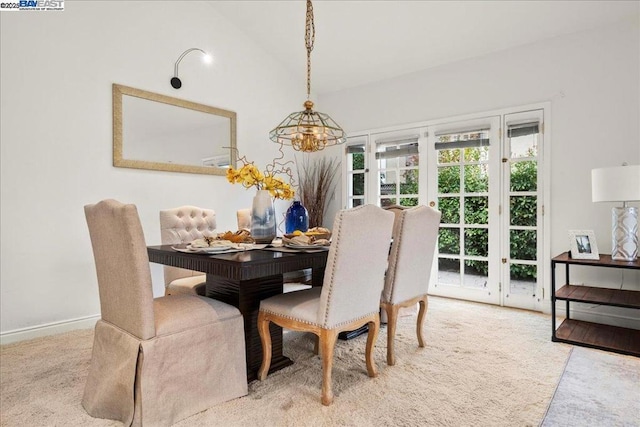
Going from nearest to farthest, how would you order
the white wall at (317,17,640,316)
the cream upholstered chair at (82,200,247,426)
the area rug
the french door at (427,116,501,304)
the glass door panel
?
the cream upholstered chair at (82,200,247,426) → the area rug → the white wall at (317,17,640,316) → the glass door panel → the french door at (427,116,501,304)

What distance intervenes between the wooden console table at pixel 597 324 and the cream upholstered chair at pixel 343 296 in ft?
5.30

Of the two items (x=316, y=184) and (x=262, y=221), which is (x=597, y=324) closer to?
(x=262, y=221)

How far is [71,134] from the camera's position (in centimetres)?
312

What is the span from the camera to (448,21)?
11.6ft

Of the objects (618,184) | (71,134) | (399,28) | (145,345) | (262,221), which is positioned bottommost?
(145,345)

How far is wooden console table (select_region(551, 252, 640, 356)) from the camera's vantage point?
257 cm

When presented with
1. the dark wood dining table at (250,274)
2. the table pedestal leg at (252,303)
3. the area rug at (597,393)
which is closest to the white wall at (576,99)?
the area rug at (597,393)

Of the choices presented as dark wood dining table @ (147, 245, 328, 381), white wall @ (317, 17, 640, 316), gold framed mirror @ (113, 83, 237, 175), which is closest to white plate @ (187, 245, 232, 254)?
dark wood dining table @ (147, 245, 328, 381)

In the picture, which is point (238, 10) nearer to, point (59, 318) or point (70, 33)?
point (70, 33)

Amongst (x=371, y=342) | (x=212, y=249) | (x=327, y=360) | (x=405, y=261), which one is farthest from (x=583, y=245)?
(x=212, y=249)

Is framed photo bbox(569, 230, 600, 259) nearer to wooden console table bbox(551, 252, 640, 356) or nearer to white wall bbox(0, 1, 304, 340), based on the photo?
wooden console table bbox(551, 252, 640, 356)

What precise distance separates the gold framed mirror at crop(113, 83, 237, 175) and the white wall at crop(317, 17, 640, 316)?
258cm

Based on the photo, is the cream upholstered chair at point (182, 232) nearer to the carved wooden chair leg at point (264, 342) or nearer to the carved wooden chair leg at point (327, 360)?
the carved wooden chair leg at point (264, 342)

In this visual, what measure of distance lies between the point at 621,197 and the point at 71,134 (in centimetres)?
436
